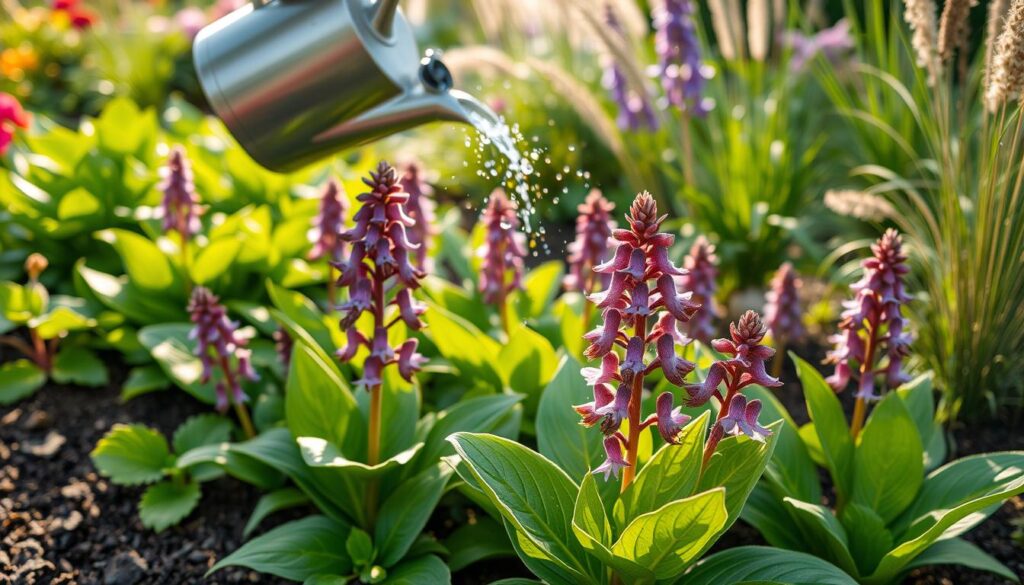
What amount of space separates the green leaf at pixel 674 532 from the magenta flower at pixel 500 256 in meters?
1.22

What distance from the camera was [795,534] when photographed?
2.60m

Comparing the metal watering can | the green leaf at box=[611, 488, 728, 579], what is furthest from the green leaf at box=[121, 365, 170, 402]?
the green leaf at box=[611, 488, 728, 579]

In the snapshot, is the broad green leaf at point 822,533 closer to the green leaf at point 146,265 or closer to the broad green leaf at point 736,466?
the broad green leaf at point 736,466

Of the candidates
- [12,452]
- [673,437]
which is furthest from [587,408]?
[12,452]

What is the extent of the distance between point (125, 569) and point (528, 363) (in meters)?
1.31

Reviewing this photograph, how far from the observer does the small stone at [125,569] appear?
267 cm

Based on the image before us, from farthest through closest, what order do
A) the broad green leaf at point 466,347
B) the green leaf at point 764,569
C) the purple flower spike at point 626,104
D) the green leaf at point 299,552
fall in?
1. the purple flower spike at point 626,104
2. the broad green leaf at point 466,347
3. the green leaf at point 299,552
4. the green leaf at point 764,569

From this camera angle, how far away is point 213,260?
11.5 feet

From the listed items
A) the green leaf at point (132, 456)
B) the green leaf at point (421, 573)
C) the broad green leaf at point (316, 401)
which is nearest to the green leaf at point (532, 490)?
the green leaf at point (421, 573)

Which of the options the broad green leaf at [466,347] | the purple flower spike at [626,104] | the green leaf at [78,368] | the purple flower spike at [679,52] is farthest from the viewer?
the purple flower spike at [626,104]

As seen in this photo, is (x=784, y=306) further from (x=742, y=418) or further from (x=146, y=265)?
(x=146, y=265)

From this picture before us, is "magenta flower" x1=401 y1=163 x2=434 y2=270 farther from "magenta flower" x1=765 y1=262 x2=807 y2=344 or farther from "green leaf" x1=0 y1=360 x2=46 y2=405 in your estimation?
"green leaf" x1=0 y1=360 x2=46 y2=405

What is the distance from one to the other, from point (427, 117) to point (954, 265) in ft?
5.68

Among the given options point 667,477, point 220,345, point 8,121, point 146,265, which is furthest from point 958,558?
point 8,121
